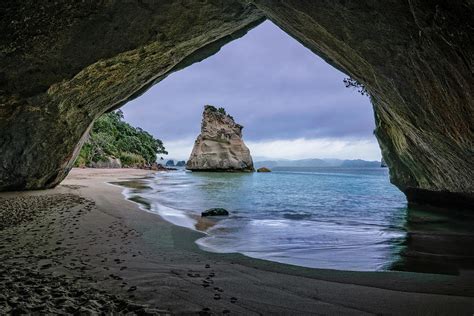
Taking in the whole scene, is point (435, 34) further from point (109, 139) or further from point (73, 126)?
point (109, 139)

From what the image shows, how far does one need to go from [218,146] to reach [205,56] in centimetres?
4691

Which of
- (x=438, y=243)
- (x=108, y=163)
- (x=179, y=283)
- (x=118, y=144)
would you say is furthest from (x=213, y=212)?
(x=118, y=144)

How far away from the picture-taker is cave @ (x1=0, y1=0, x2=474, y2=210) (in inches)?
187

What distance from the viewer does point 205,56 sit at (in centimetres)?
1270

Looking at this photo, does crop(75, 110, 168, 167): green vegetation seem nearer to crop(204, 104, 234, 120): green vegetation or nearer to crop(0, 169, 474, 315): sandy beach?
crop(204, 104, 234, 120): green vegetation

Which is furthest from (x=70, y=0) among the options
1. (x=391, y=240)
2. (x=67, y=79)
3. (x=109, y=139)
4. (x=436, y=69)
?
(x=109, y=139)

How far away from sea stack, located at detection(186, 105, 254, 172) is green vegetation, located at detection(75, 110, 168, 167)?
13.4m

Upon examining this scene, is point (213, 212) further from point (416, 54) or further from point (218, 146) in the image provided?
point (218, 146)

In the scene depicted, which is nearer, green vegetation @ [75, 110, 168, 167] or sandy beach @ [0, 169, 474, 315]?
sandy beach @ [0, 169, 474, 315]

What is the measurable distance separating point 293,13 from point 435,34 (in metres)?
3.42

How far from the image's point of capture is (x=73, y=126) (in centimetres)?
1282

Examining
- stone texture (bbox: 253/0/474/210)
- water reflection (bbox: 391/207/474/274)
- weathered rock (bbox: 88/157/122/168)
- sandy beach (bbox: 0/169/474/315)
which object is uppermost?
stone texture (bbox: 253/0/474/210)

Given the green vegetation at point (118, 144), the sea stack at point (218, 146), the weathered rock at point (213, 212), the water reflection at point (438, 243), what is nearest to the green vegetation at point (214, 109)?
the sea stack at point (218, 146)

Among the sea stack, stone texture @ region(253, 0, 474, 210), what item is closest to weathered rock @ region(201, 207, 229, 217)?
stone texture @ region(253, 0, 474, 210)
